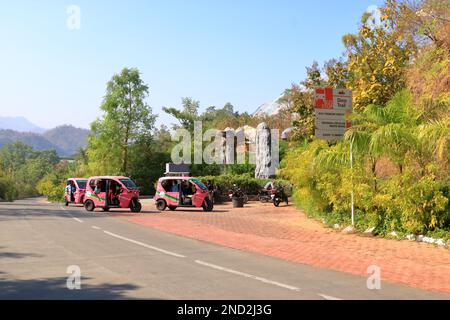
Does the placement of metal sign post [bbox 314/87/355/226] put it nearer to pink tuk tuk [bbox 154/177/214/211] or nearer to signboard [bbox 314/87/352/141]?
signboard [bbox 314/87/352/141]

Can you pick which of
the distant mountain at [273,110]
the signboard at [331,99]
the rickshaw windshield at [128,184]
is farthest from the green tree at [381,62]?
the distant mountain at [273,110]

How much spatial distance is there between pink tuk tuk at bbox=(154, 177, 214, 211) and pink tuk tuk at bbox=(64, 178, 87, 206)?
390 inches

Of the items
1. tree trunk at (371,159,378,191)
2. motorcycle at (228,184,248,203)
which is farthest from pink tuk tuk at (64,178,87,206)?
tree trunk at (371,159,378,191)

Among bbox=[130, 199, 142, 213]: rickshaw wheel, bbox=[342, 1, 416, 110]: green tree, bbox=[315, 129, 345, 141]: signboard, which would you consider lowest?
bbox=[130, 199, 142, 213]: rickshaw wheel

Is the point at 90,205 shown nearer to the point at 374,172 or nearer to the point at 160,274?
the point at 374,172

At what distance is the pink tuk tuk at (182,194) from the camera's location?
26.5 meters

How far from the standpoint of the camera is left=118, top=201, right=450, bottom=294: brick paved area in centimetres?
942

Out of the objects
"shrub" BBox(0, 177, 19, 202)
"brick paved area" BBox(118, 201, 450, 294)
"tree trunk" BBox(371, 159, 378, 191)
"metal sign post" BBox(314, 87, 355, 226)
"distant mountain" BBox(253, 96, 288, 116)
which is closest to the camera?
"brick paved area" BBox(118, 201, 450, 294)

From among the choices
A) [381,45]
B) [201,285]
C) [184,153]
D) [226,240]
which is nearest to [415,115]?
[226,240]

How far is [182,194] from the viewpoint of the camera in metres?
26.7

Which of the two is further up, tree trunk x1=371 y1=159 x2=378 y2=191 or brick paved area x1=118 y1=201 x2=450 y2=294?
tree trunk x1=371 y1=159 x2=378 y2=191

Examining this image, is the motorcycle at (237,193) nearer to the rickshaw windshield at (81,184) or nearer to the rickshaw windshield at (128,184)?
the rickshaw windshield at (128,184)

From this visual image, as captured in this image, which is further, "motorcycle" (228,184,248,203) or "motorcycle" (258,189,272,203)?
"motorcycle" (228,184,248,203)

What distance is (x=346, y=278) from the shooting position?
8719mm
